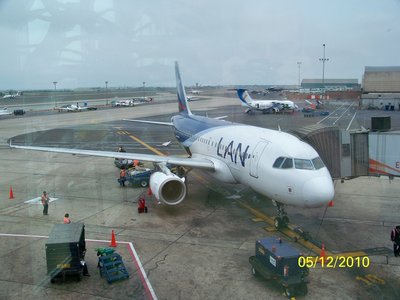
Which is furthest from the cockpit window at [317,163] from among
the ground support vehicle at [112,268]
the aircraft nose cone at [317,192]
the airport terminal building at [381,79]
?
the airport terminal building at [381,79]

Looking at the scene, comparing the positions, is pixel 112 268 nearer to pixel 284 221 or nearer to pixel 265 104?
pixel 284 221

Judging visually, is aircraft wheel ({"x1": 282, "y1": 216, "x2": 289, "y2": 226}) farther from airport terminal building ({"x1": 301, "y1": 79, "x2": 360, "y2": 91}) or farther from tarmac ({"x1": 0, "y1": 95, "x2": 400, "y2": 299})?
airport terminal building ({"x1": 301, "y1": 79, "x2": 360, "y2": 91})

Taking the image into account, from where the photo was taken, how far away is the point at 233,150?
17672 mm

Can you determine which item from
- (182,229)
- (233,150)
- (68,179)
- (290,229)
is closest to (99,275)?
(182,229)

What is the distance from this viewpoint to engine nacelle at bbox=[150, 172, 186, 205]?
16.8 metres

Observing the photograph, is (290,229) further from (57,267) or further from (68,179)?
(68,179)

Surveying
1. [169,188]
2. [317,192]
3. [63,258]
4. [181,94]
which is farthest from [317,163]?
[181,94]

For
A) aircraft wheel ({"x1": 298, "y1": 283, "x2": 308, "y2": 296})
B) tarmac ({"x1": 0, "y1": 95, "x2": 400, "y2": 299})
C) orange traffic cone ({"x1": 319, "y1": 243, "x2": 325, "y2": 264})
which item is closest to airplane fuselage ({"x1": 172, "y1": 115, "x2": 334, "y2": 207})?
orange traffic cone ({"x1": 319, "y1": 243, "x2": 325, "y2": 264})

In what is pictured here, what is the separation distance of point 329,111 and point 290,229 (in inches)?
1458

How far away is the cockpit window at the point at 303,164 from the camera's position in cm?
1365

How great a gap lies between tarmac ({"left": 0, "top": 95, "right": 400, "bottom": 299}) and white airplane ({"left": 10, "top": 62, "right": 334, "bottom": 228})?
141 cm
